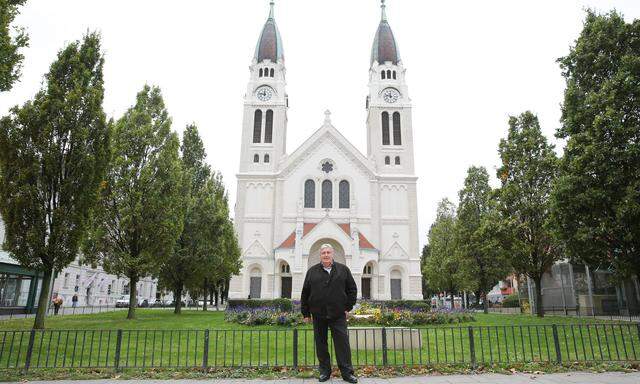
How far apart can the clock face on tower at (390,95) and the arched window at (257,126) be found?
48.7 feet

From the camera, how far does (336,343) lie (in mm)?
7645

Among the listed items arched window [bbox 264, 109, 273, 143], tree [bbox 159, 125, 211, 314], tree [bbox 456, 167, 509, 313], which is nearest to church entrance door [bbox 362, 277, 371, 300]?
tree [bbox 456, 167, 509, 313]

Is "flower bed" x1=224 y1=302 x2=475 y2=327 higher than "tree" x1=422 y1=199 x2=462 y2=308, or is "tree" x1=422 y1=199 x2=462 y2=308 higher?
"tree" x1=422 y1=199 x2=462 y2=308

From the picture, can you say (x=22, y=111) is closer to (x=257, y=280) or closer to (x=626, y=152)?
(x=626, y=152)

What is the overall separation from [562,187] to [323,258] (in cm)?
1219

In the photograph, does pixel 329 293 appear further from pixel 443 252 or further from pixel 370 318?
pixel 443 252

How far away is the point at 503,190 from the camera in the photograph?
84.2ft

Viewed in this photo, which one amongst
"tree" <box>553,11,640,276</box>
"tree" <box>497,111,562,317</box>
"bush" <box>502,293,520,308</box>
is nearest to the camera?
"tree" <box>553,11,640,276</box>

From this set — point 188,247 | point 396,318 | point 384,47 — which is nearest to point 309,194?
point 188,247

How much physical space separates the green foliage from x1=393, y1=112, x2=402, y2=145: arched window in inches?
355

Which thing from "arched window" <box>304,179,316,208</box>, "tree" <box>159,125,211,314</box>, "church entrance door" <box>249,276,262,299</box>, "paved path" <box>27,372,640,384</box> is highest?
"arched window" <box>304,179,316,208</box>


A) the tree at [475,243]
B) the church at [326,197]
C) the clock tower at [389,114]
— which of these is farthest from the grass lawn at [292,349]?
the clock tower at [389,114]

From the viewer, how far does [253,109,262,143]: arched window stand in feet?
167

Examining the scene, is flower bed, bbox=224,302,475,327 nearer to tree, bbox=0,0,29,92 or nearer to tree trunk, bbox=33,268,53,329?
tree trunk, bbox=33,268,53,329
